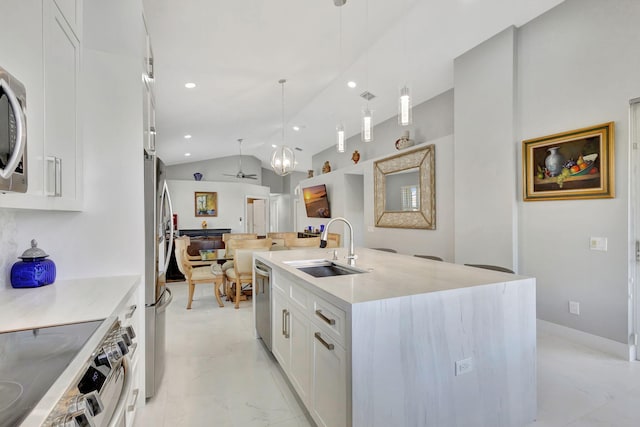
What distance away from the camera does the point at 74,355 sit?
0.89 meters

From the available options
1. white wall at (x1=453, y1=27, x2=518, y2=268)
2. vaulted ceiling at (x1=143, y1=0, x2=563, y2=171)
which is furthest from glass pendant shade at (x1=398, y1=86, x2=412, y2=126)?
white wall at (x1=453, y1=27, x2=518, y2=268)

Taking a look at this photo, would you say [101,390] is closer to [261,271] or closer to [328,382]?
[328,382]

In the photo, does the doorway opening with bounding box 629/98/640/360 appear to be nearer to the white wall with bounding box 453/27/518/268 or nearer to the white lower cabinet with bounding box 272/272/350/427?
the white wall with bounding box 453/27/518/268

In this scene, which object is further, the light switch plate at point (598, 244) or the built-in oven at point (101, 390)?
the light switch plate at point (598, 244)

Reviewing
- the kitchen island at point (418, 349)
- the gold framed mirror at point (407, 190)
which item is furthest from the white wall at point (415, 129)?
the kitchen island at point (418, 349)

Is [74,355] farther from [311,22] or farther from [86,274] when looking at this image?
[311,22]

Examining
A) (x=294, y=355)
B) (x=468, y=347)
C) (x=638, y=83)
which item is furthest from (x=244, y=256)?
(x=638, y=83)

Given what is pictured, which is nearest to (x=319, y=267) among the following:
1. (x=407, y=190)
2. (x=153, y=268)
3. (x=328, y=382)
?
(x=328, y=382)

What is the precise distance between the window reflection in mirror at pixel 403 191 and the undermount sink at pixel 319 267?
2.87 metres

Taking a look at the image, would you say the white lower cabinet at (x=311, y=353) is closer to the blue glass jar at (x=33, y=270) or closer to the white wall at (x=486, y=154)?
the blue glass jar at (x=33, y=270)

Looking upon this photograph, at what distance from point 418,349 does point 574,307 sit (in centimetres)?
256

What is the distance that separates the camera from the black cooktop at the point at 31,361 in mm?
644

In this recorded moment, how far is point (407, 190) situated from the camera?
5.12 m

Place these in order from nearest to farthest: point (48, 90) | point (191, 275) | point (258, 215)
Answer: point (48, 90)
point (191, 275)
point (258, 215)
